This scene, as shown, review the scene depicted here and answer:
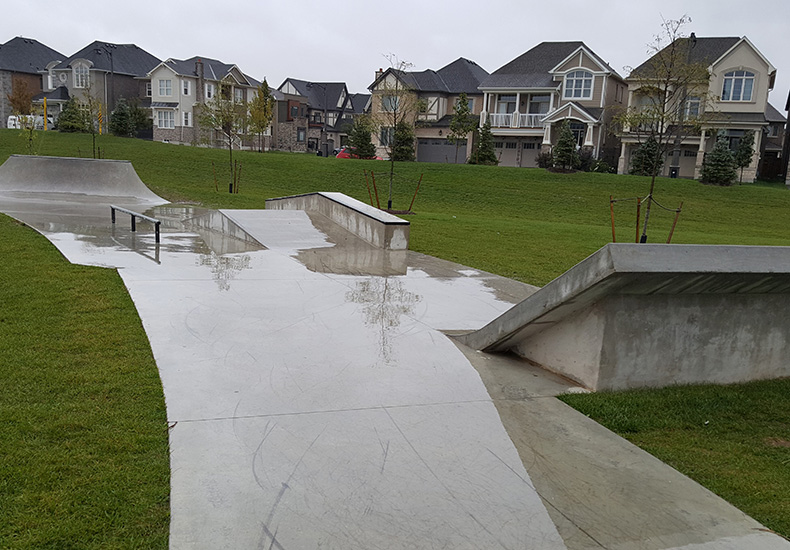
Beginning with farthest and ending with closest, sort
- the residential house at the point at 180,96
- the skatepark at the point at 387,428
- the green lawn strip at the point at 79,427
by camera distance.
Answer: the residential house at the point at 180,96
the skatepark at the point at 387,428
the green lawn strip at the point at 79,427

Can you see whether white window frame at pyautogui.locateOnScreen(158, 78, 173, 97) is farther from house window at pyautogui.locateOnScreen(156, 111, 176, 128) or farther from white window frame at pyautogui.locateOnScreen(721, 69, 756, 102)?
white window frame at pyautogui.locateOnScreen(721, 69, 756, 102)

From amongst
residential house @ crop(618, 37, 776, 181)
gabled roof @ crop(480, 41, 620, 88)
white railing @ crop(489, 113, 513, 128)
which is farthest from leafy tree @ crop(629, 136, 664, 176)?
white railing @ crop(489, 113, 513, 128)

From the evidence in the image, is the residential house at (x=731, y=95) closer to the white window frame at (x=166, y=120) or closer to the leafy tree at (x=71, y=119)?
the leafy tree at (x=71, y=119)

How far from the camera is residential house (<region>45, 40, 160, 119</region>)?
68.5 meters

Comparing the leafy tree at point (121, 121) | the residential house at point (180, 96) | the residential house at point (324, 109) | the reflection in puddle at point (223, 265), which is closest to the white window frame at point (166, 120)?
the residential house at point (180, 96)

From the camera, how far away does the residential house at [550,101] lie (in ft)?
152

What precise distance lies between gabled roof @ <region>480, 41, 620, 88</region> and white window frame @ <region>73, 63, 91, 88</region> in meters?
43.4

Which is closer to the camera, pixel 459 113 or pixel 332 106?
pixel 459 113

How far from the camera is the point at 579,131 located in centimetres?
4706

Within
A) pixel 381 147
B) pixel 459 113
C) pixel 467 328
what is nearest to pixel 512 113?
pixel 459 113

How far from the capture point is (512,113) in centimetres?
5012

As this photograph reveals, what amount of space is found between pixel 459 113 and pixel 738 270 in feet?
152

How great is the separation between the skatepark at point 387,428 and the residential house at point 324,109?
7406 centimetres

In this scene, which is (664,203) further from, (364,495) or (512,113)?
(364,495)
